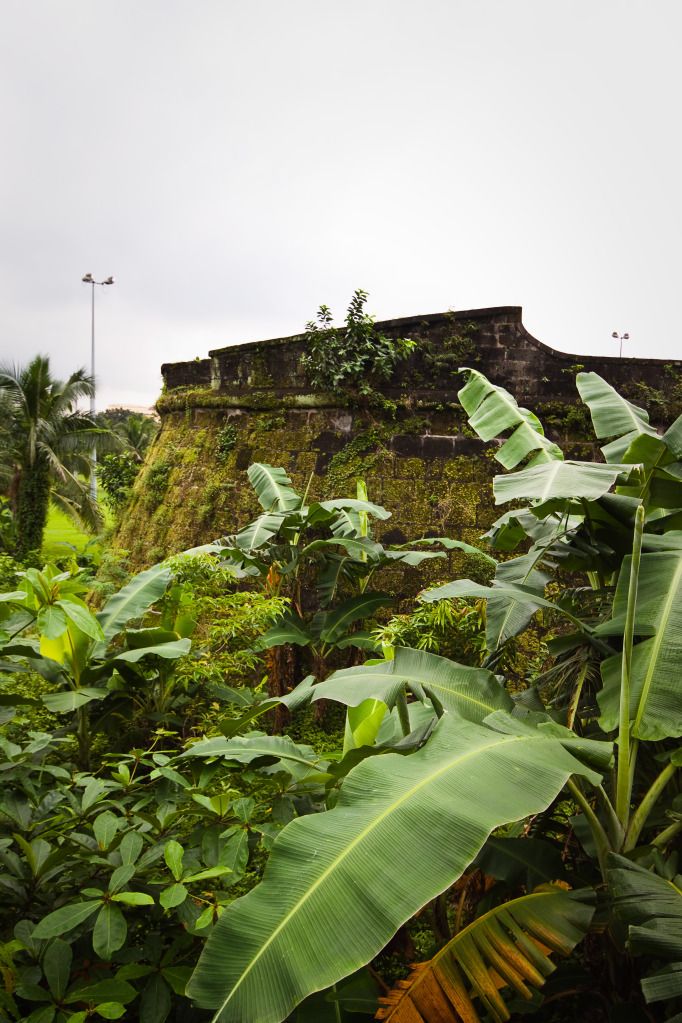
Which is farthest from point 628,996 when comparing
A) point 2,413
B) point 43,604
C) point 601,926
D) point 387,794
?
point 2,413

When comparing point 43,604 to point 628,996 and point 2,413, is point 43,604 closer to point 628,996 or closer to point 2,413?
point 628,996

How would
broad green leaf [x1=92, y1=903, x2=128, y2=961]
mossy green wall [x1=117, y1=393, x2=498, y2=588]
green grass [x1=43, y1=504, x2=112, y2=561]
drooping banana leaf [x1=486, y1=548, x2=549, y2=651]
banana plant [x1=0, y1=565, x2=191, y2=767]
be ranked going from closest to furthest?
broad green leaf [x1=92, y1=903, x2=128, y2=961] < drooping banana leaf [x1=486, y1=548, x2=549, y2=651] < banana plant [x1=0, y1=565, x2=191, y2=767] < mossy green wall [x1=117, y1=393, x2=498, y2=588] < green grass [x1=43, y1=504, x2=112, y2=561]

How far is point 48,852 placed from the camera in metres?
1.81

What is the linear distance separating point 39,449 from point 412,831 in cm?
1568

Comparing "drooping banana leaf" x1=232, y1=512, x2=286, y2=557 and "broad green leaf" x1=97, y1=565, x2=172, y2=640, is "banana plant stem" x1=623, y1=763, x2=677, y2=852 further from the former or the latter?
"drooping banana leaf" x1=232, y1=512, x2=286, y2=557

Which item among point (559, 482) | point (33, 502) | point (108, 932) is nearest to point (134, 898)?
point (108, 932)

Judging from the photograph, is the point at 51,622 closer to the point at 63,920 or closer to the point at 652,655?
the point at 63,920

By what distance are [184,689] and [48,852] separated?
6.37 ft

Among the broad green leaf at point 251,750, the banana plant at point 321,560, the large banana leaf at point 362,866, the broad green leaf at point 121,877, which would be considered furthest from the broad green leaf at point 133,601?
the large banana leaf at point 362,866

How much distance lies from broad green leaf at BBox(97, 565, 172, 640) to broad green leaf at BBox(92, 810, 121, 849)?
177cm

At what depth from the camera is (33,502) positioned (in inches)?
582

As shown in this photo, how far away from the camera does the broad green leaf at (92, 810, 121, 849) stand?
1767 millimetres

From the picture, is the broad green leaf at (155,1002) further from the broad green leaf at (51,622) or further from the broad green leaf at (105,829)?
the broad green leaf at (51,622)

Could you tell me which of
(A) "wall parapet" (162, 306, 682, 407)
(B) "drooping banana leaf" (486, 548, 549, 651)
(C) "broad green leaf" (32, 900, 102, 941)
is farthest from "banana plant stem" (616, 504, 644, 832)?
(A) "wall parapet" (162, 306, 682, 407)
